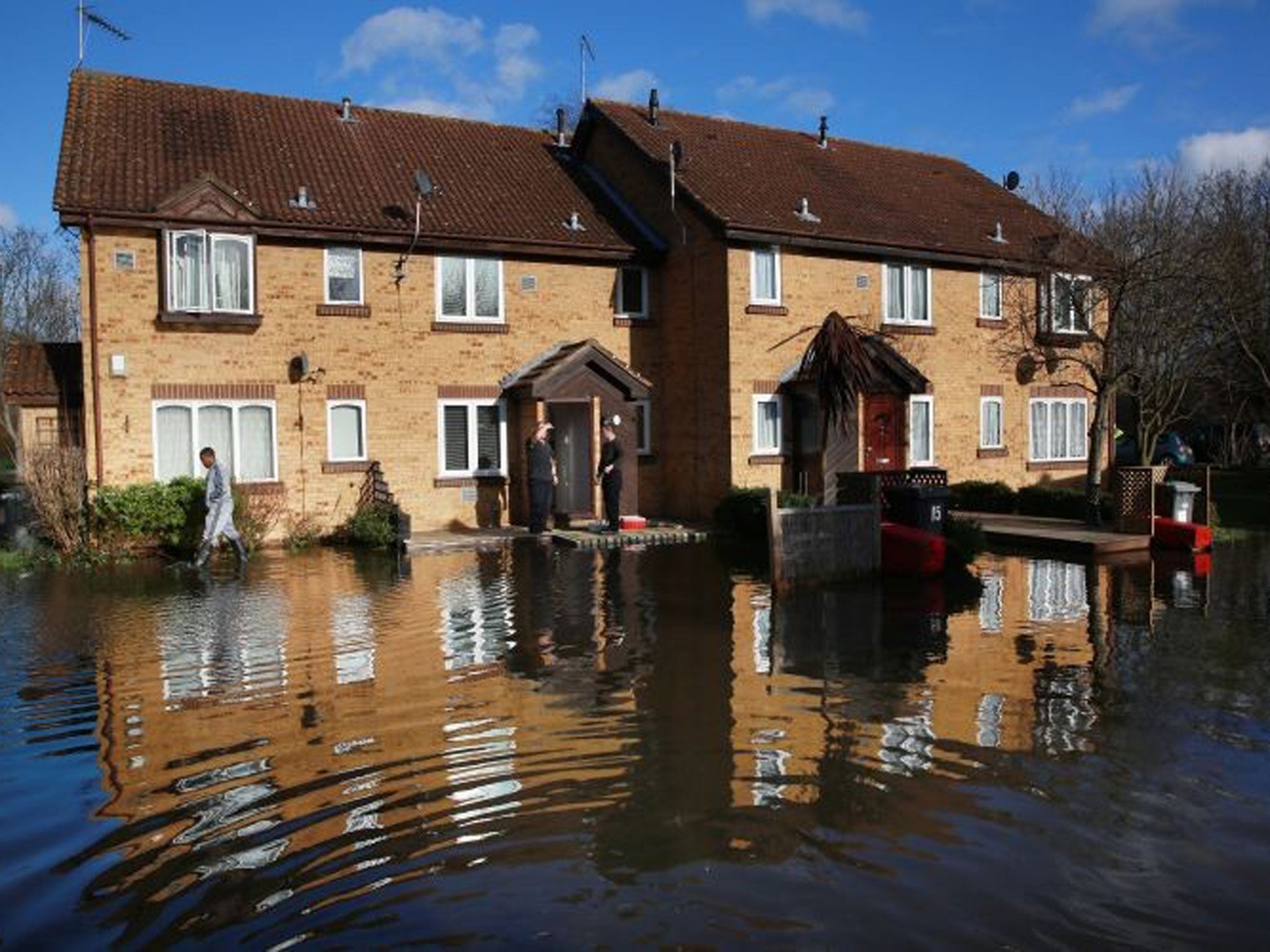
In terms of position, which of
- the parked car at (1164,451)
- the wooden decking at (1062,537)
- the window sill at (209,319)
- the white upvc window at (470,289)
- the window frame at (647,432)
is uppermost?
the white upvc window at (470,289)

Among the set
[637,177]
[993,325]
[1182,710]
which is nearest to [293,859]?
[1182,710]

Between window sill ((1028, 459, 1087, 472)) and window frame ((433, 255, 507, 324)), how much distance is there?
12884mm

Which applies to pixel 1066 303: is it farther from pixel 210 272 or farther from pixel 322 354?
pixel 210 272

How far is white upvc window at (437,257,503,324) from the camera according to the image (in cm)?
2031

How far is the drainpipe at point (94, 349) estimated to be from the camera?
1747cm

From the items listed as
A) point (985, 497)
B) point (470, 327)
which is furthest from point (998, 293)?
point (470, 327)

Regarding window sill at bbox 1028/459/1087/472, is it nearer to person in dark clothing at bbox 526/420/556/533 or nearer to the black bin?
the black bin

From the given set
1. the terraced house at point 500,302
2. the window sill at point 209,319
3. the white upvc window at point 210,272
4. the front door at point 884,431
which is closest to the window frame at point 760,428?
the terraced house at point 500,302

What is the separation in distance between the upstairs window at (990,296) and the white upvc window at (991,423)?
183cm

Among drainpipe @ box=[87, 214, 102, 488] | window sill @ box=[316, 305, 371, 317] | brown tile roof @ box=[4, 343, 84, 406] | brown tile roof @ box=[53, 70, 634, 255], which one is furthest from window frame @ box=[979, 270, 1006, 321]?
brown tile roof @ box=[4, 343, 84, 406]

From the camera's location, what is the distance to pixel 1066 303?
21.2 m

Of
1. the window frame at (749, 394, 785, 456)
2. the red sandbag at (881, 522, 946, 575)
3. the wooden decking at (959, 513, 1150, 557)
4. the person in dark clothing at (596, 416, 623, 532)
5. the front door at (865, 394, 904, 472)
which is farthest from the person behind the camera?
the front door at (865, 394, 904, 472)

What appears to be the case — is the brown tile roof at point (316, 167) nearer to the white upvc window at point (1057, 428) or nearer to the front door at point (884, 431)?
the front door at point (884, 431)

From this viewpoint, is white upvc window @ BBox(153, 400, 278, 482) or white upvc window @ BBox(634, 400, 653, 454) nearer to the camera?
white upvc window @ BBox(153, 400, 278, 482)
